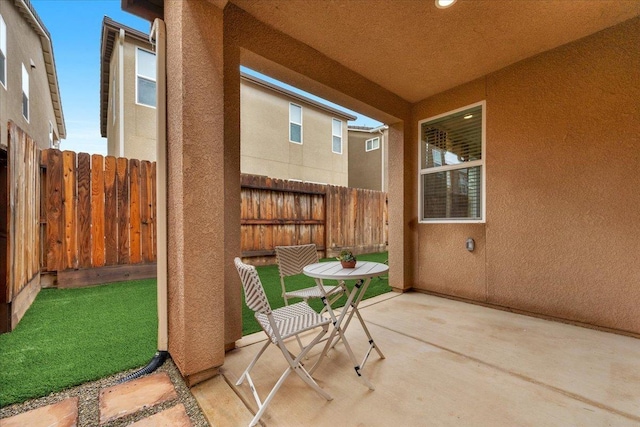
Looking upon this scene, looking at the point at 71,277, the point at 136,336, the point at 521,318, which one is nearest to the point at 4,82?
the point at 71,277

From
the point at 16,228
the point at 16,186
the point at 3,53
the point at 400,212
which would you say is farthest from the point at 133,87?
the point at 400,212

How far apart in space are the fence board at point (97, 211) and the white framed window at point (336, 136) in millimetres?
8131

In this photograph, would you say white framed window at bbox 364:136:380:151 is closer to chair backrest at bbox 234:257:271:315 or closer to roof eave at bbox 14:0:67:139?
roof eave at bbox 14:0:67:139

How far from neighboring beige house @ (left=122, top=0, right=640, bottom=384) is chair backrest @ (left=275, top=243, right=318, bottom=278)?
63 cm

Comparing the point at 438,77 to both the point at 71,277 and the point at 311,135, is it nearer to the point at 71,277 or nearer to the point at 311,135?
the point at 71,277

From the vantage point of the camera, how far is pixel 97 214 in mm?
4121

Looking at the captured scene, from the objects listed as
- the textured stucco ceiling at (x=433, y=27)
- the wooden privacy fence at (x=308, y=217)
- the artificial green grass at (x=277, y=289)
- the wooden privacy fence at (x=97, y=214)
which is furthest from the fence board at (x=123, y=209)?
the textured stucco ceiling at (x=433, y=27)

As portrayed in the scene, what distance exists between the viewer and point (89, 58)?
888cm

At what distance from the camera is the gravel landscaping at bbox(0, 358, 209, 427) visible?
1502 mm

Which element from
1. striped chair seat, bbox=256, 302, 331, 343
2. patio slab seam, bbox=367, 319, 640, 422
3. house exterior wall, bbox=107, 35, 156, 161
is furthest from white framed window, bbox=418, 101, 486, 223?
house exterior wall, bbox=107, 35, 156, 161

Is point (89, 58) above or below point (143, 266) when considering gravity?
above

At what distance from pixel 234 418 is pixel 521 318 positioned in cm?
332

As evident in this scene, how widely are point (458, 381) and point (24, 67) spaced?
11.1 meters

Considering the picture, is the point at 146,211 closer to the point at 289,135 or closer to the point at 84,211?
the point at 84,211
